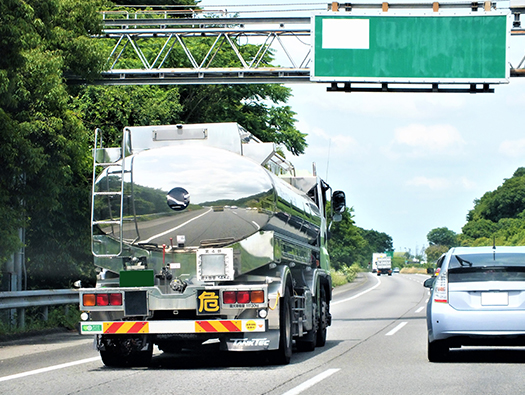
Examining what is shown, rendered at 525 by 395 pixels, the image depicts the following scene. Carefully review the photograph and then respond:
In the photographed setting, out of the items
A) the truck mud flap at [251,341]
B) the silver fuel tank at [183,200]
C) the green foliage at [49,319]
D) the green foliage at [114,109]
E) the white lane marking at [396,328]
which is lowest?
the white lane marking at [396,328]

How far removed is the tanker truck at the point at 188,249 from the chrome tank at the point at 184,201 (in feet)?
0.04

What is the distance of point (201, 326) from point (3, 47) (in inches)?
288

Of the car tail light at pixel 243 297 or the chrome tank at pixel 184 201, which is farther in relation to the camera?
the chrome tank at pixel 184 201

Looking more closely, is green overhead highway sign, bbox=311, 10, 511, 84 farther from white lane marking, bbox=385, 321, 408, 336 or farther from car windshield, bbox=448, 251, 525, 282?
car windshield, bbox=448, 251, 525, 282

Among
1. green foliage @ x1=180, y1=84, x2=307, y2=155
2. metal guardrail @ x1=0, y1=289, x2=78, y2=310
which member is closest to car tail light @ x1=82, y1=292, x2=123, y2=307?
metal guardrail @ x1=0, y1=289, x2=78, y2=310

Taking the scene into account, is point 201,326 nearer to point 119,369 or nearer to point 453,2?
point 119,369

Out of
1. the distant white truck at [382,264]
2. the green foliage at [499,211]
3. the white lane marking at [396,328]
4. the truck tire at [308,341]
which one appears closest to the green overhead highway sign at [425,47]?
the white lane marking at [396,328]

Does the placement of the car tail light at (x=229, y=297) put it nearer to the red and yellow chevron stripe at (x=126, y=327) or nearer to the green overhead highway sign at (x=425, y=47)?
the red and yellow chevron stripe at (x=126, y=327)

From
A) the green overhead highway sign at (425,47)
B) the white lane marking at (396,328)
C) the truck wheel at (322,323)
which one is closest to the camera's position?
the truck wheel at (322,323)

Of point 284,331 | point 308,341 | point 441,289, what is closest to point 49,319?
point 308,341

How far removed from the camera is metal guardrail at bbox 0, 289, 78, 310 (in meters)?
16.4

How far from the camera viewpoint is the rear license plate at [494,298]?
1112cm

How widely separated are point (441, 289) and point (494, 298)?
0.69 metres

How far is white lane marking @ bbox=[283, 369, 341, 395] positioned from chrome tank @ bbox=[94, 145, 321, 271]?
1.99m
